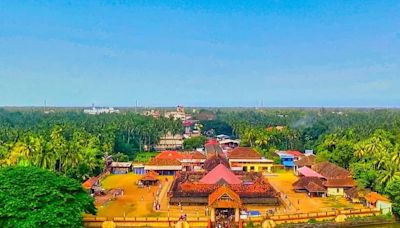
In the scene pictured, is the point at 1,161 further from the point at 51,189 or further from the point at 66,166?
the point at 51,189

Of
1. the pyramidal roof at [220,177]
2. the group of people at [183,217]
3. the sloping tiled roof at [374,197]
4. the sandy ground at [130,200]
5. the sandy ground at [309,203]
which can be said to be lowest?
the sandy ground at [130,200]

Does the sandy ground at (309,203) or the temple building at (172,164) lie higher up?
the temple building at (172,164)

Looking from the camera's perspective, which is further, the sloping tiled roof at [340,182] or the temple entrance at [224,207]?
the sloping tiled roof at [340,182]


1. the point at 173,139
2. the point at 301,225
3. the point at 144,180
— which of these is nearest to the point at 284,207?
the point at 301,225

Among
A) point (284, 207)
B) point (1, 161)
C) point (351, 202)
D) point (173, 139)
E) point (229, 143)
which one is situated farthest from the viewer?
point (173, 139)

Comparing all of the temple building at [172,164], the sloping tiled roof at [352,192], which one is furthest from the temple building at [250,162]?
the sloping tiled roof at [352,192]

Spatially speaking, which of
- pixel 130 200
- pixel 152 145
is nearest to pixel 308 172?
pixel 130 200

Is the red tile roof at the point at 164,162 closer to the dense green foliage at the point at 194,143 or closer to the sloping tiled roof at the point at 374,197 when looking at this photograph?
the sloping tiled roof at the point at 374,197
